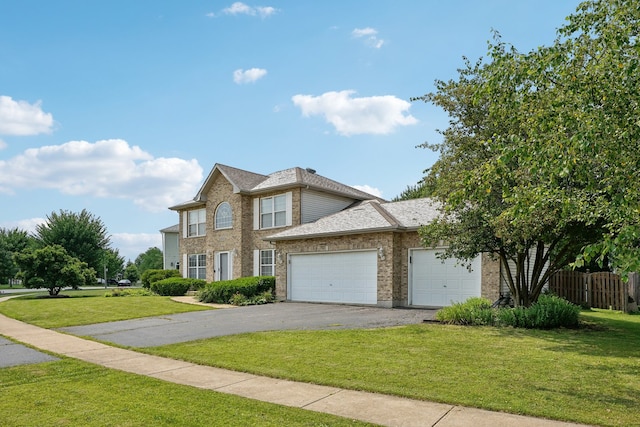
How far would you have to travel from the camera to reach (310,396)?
20.2 ft

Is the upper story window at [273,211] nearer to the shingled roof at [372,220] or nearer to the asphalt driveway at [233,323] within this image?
the shingled roof at [372,220]

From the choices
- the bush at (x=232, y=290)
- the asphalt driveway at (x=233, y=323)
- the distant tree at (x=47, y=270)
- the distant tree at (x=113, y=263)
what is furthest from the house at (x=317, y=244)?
the distant tree at (x=113, y=263)

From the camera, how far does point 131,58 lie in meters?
14.7

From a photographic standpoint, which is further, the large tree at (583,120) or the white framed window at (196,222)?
the white framed window at (196,222)

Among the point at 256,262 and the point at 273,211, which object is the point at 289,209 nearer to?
the point at 273,211

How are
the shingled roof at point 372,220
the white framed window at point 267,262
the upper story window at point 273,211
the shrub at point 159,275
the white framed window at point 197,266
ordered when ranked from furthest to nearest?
the shrub at point 159,275, the white framed window at point 197,266, the white framed window at point 267,262, the upper story window at point 273,211, the shingled roof at point 372,220

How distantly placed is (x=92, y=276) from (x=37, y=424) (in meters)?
27.6

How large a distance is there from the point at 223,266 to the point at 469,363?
2154 cm

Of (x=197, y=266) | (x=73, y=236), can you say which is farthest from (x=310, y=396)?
(x=73, y=236)

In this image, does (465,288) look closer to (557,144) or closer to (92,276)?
(557,144)

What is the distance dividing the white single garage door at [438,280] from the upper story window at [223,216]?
1282 cm

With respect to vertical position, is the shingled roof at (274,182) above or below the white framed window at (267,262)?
above

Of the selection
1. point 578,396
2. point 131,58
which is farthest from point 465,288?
point 131,58

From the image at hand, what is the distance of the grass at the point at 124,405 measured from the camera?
16.9 ft
